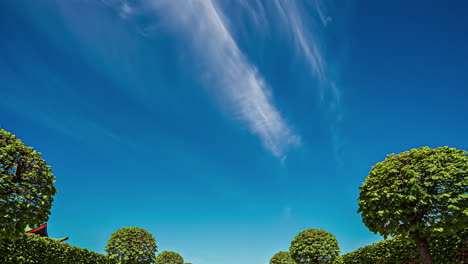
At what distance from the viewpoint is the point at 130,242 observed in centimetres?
2139

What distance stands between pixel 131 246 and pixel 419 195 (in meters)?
20.1

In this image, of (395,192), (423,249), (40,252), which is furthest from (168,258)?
(395,192)

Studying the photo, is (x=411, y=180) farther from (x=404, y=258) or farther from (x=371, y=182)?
(x=404, y=258)

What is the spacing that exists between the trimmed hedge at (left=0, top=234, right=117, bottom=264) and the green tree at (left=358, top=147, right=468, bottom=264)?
50.4 feet

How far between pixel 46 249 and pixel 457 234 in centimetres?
2301

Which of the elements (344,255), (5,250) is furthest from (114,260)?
(344,255)

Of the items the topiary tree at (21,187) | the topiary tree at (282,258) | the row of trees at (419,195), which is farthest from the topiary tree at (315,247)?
the topiary tree at (21,187)

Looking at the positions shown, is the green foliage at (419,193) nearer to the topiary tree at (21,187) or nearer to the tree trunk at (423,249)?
the tree trunk at (423,249)

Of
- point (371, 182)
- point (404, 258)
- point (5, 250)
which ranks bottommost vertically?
point (5, 250)

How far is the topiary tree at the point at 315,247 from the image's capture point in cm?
2188

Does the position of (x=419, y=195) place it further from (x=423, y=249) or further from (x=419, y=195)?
(x=423, y=249)

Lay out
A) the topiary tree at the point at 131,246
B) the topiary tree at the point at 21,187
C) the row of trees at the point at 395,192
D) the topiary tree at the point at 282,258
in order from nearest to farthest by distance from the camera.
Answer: the topiary tree at the point at 21,187 → the row of trees at the point at 395,192 → the topiary tree at the point at 131,246 → the topiary tree at the point at 282,258

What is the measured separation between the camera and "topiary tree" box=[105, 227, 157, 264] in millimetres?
20828

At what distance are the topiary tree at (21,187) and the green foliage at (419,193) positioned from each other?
13911 millimetres
